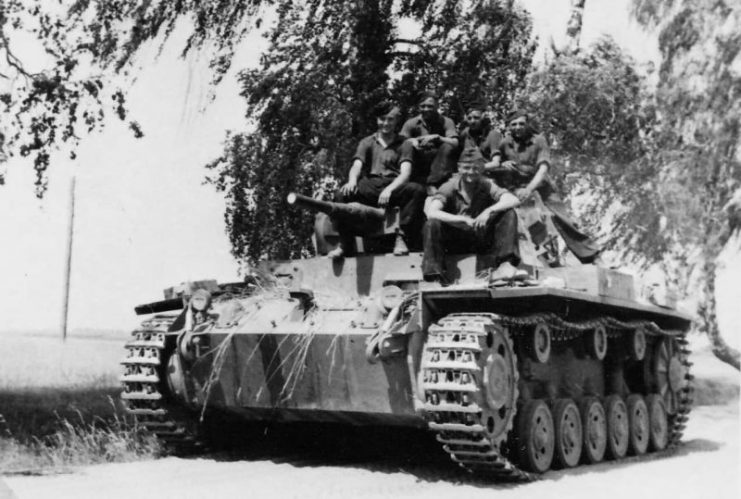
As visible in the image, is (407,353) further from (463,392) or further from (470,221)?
(470,221)

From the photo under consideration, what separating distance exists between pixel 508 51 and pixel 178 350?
1299 centimetres

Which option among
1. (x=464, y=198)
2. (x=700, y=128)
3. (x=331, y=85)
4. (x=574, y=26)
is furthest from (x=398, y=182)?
(x=574, y=26)

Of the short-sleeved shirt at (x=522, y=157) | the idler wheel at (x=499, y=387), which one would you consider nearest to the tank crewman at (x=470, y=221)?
the idler wheel at (x=499, y=387)

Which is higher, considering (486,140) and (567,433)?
(486,140)

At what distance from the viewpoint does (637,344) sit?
13336 millimetres

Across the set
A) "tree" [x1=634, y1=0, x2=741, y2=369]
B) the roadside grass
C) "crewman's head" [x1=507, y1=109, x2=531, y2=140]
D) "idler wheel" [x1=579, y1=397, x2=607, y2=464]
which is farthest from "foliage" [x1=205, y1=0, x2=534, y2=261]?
"idler wheel" [x1=579, y1=397, x2=607, y2=464]

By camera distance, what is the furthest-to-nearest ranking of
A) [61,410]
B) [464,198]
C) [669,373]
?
1. [61,410]
2. [669,373]
3. [464,198]

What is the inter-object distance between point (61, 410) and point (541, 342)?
27.9 feet

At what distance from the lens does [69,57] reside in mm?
14133

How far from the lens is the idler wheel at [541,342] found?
10727mm

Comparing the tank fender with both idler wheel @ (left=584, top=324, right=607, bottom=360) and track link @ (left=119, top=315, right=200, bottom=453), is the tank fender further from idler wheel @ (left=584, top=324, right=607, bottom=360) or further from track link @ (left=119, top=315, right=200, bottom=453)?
idler wheel @ (left=584, top=324, right=607, bottom=360)

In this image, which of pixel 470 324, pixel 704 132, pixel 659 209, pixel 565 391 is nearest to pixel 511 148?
pixel 565 391

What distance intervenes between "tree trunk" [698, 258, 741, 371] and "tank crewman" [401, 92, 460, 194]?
32.3 ft

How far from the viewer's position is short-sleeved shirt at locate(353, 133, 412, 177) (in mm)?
12422
